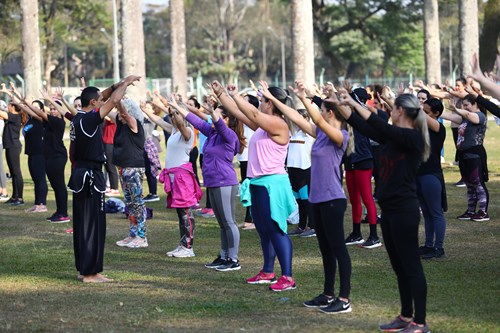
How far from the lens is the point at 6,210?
16.6m

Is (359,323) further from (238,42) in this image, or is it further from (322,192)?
(238,42)

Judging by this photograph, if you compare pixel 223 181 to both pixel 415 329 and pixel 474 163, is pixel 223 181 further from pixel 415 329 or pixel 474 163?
pixel 474 163

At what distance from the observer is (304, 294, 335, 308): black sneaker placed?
8.10 meters

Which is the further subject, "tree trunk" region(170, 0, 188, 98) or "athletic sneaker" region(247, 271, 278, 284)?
"tree trunk" region(170, 0, 188, 98)

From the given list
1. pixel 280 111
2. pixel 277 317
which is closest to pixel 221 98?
pixel 280 111

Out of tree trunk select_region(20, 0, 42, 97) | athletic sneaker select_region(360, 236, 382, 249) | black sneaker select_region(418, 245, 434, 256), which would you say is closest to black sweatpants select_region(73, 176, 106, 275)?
Result: athletic sneaker select_region(360, 236, 382, 249)

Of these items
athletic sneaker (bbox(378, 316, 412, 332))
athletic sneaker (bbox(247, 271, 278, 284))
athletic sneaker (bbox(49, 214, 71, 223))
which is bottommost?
athletic sneaker (bbox(378, 316, 412, 332))

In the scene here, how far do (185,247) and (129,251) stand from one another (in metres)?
0.95

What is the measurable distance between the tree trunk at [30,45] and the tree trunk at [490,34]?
16736mm

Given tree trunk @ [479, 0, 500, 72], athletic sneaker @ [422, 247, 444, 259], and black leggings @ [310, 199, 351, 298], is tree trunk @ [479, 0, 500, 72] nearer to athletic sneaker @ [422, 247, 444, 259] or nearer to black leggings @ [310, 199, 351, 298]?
athletic sneaker @ [422, 247, 444, 259]

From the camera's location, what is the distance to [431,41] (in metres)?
35.8

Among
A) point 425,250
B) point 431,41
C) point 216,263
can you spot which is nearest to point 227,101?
point 216,263

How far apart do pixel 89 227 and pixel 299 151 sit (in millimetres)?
4170

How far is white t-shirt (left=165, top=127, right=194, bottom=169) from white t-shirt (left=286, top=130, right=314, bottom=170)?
2.11m
